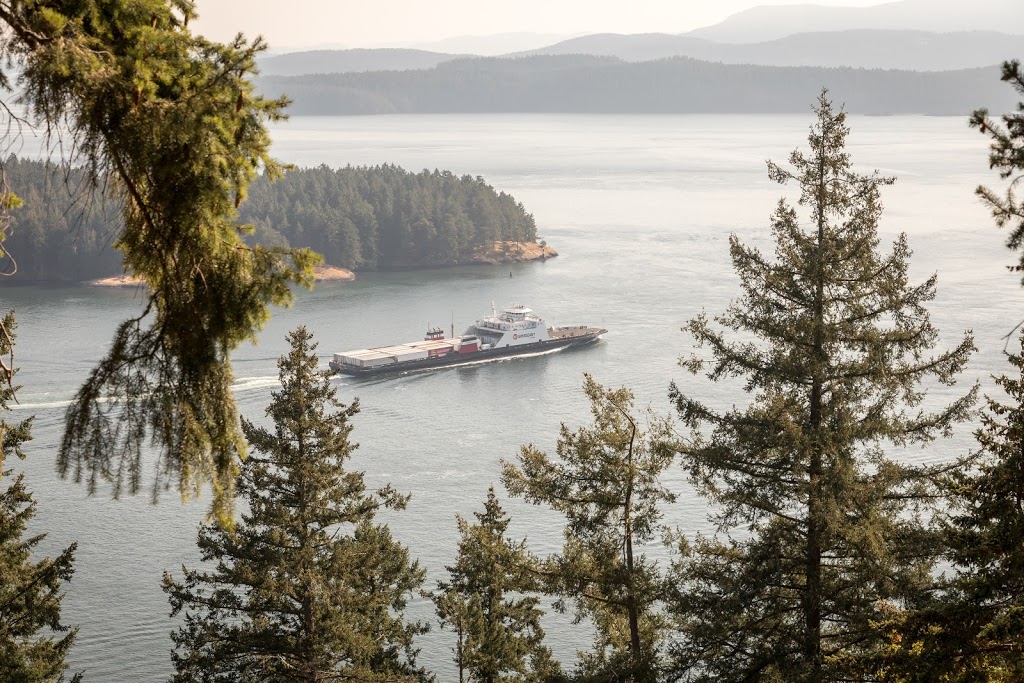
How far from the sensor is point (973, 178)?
9362 cm

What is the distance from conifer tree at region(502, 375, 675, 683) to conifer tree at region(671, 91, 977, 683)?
38cm

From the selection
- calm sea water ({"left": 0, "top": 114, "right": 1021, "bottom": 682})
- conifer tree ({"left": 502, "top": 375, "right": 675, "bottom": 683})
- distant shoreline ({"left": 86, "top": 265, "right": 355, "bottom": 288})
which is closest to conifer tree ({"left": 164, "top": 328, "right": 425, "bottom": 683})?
conifer tree ({"left": 502, "top": 375, "right": 675, "bottom": 683})

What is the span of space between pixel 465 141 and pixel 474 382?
129086 millimetres

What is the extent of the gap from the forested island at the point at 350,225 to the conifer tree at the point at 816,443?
2048 inches

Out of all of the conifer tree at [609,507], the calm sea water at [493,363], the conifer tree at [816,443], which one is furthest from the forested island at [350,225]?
the conifer tree at [816,443]

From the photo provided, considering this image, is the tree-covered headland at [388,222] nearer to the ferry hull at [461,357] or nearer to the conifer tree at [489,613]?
the ferry hull at [461,357]

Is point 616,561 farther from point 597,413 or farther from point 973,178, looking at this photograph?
point 973,178

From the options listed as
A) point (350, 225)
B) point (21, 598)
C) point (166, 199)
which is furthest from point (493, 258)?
point (166, 199)

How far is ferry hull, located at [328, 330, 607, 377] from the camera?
40.2 metres

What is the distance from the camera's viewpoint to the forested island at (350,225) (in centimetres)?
5906

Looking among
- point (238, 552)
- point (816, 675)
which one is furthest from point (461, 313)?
point (816, 675)

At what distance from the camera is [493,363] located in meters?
44.2

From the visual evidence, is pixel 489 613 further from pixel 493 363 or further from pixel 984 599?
pixel 493 363

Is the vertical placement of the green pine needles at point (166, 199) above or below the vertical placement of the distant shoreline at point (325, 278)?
above
